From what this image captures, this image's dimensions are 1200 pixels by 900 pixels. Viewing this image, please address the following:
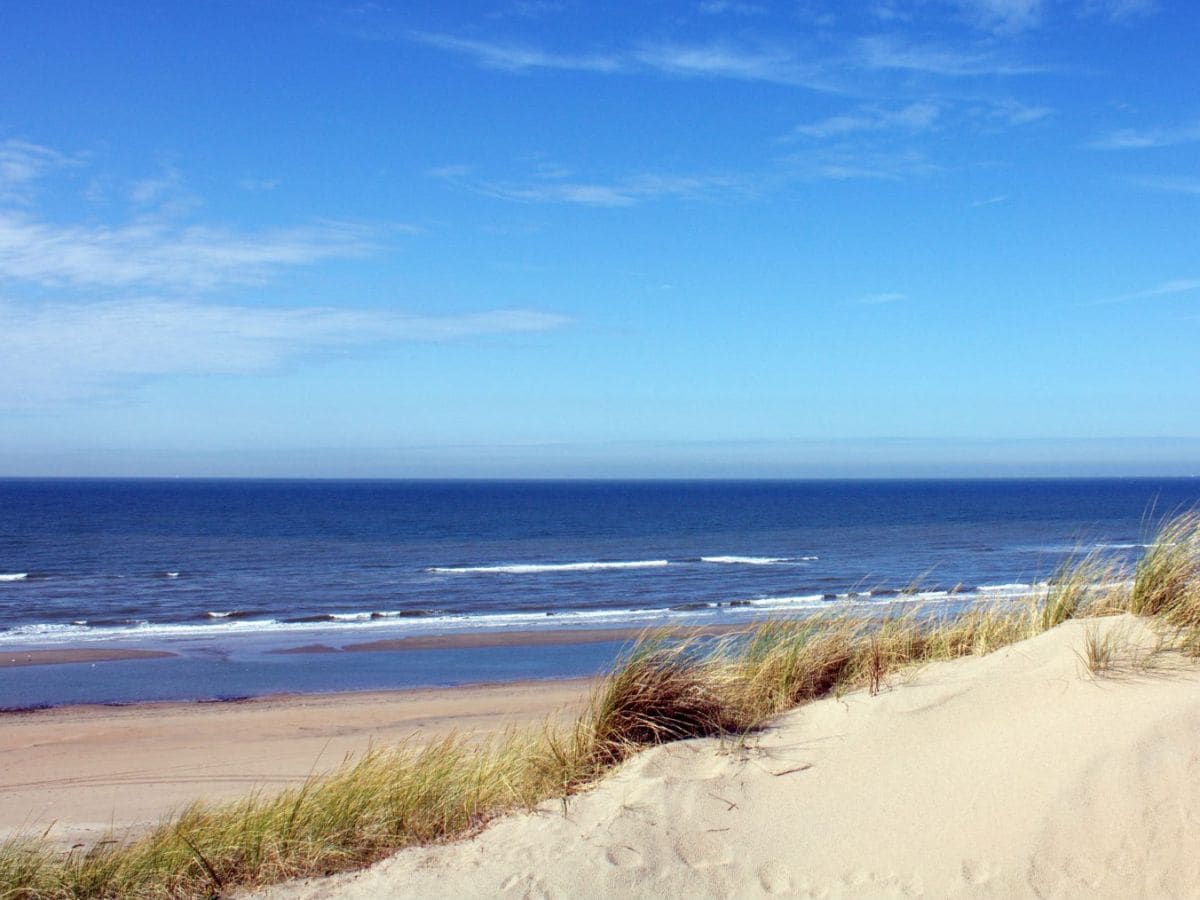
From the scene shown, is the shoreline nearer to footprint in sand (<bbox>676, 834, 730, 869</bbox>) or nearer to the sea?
the sea

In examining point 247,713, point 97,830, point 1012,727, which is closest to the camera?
point 1012,727

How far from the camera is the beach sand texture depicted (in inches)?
177

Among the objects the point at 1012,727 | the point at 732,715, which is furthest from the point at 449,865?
the point at 1012,727

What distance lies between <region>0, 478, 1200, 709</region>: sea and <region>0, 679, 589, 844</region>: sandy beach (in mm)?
1607

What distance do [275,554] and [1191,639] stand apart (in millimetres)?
46353

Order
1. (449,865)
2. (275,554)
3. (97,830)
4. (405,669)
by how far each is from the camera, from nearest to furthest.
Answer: (449,865), (97,830), (405,669), (275,554)

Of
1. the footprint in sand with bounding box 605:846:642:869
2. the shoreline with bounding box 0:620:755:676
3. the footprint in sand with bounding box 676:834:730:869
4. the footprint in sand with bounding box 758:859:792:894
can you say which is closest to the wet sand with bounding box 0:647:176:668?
the shoreline with bounding box 0:620:755:676

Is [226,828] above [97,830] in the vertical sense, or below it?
above

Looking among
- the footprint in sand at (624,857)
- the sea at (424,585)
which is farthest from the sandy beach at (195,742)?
the footprint in sand at (624,857)

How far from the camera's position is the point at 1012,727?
550 cm

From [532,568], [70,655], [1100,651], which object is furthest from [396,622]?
[1100,651]

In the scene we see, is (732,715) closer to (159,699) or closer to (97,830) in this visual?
(97,830)

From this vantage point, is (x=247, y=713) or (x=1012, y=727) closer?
(x=1012, y=727)

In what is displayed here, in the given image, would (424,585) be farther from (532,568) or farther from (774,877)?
(774,877)
